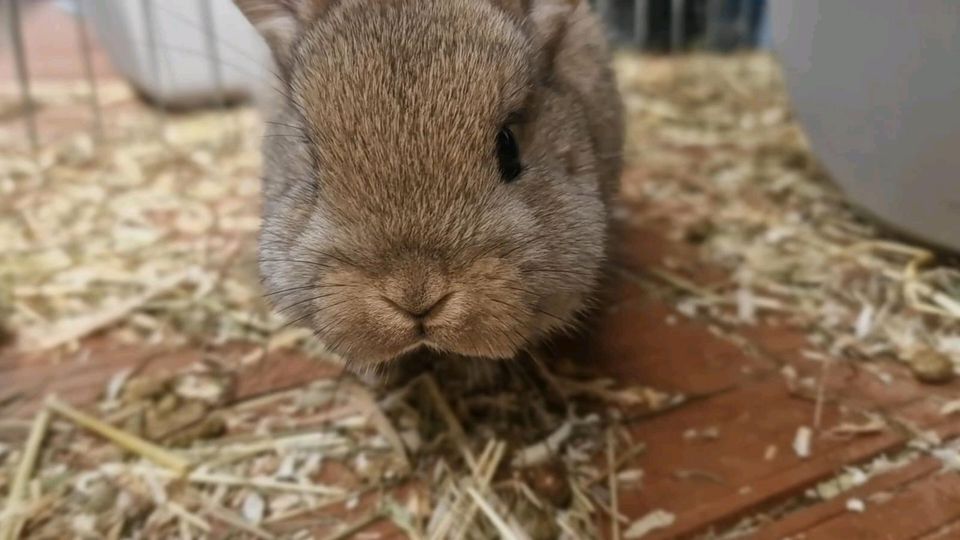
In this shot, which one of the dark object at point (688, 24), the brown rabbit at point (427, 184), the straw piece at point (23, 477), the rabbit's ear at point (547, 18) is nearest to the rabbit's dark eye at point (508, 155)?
the brown rabbit at point (427, 184)

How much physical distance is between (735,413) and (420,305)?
809 millimetres

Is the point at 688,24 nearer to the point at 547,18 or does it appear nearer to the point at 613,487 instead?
the point at 547,18

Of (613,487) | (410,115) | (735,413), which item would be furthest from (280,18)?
(735,413)

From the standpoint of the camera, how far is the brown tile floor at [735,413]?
1.52 m

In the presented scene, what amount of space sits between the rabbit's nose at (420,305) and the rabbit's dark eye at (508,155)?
0.29 m

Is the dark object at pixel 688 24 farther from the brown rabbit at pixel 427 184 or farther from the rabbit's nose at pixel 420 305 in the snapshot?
the rabbit's nose at pixel 420 305

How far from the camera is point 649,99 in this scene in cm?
362

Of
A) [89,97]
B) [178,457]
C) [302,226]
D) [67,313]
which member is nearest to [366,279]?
[302,226]

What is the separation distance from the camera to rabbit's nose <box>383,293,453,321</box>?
4.31 ft

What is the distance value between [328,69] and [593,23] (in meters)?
0.88

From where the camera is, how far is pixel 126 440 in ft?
5.77

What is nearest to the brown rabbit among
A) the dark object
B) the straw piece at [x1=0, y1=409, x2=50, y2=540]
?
the straw piece at [x1=0, y1=409, x2=50, y2=540]

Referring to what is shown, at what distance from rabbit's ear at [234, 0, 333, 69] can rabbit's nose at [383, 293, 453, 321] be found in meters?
0.61

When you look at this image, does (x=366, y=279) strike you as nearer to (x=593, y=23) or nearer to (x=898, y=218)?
(x=593, y=23)
